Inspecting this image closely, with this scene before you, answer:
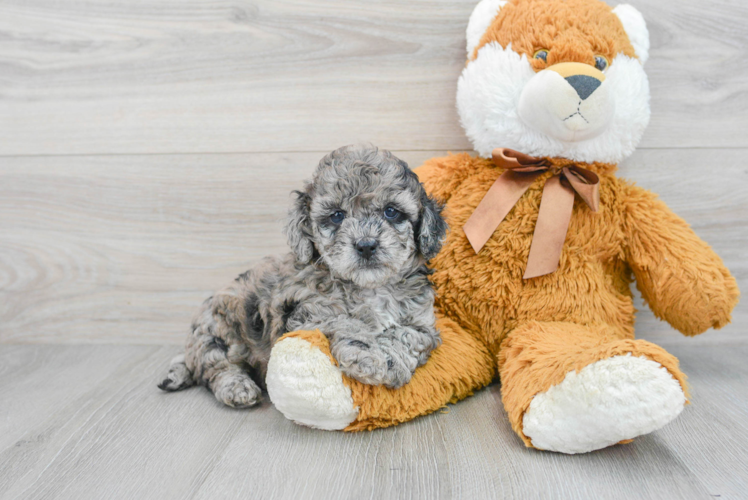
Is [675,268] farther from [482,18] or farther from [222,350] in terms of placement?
[222,350]

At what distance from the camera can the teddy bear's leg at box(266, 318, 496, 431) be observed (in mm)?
1271

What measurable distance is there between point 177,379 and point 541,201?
1.27 meters

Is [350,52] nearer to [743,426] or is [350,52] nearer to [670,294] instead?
[670,294]

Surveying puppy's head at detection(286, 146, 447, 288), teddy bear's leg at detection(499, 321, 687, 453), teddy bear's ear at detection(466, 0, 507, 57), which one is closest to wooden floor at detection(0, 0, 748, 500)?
teddy bear's ear at detection(466, 0, 507, 57)

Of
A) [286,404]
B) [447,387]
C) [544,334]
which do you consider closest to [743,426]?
[544,334]

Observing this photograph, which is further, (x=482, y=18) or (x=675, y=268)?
(x=482, y=18)

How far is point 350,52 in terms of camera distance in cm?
189

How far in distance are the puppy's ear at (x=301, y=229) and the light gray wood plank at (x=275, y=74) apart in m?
0.61

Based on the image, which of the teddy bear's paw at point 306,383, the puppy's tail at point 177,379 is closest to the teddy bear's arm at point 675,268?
the teddy bear's paw at point 306,383

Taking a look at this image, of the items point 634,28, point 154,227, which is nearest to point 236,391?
point 154,227

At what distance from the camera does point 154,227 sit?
2.04 m

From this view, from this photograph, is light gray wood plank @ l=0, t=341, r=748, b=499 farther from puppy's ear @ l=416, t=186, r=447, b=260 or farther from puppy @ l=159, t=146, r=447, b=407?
puppy's ear @ l=416, t=186, r=447, b=260

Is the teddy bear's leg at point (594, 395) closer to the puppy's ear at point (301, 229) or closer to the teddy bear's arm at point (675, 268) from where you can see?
the teddy bear's arm at point (675, 268)

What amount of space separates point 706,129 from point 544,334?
1.06 m
